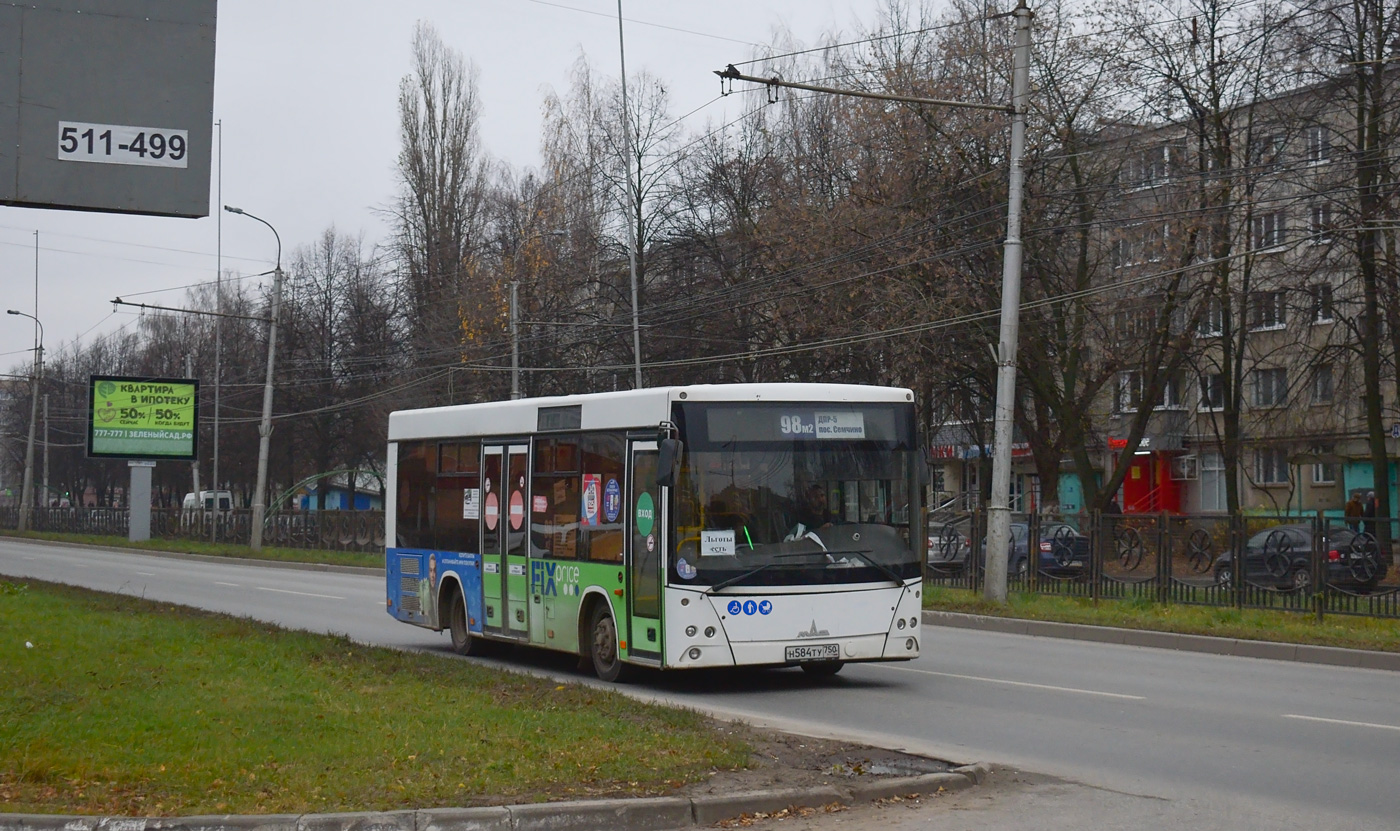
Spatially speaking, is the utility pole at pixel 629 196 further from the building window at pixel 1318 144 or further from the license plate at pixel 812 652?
the license plate at pixel 812 652

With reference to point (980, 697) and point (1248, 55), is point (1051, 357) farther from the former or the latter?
point (980, 697)

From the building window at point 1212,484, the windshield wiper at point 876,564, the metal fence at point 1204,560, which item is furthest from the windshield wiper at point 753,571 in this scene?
the building window at point 1212,484

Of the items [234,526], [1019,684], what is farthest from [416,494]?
[234,526]

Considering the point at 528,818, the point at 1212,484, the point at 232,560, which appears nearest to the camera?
the point at 528,818

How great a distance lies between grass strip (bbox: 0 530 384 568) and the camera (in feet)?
145

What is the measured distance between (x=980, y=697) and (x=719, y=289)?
31.0 metres

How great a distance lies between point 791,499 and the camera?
13.3 metres

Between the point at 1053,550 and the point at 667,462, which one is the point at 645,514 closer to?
the point at 667,462

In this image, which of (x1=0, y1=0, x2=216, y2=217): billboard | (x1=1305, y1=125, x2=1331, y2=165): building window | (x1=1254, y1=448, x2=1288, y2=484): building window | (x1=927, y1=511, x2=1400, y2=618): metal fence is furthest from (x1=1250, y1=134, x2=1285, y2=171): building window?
(x1=0, y1=0, x2=216, y2=217): billboard

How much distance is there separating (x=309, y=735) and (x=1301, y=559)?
16421mm

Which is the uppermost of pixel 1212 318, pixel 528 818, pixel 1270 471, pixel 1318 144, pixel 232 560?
pixel 1318 144

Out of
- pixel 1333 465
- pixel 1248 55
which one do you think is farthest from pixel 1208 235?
pixel 1333 465

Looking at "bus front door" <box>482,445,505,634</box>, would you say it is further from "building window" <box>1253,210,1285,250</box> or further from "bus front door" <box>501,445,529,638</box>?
"building window" <box>1253,210,1285,250</box>

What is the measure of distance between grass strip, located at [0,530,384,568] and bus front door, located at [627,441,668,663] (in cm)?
2907
